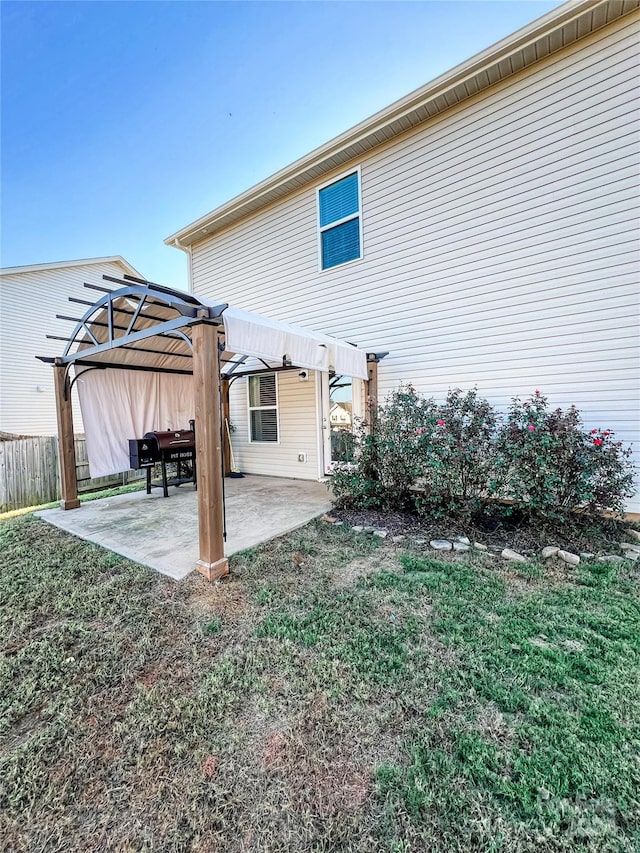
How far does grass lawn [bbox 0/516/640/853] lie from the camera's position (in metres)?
1.34

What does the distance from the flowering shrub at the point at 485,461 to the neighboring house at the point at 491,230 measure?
991mm

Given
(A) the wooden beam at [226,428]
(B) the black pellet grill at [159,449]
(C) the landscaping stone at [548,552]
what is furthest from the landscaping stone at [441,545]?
(A) the wooden beam at [226,428]

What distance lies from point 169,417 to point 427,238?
5.92 m

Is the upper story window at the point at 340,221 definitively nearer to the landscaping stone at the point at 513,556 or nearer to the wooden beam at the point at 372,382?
the wooden beam at the point at 372,382

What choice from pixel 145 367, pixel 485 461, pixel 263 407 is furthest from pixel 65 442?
pixel 485 461

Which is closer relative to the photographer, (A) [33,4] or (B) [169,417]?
(A) [33,4]

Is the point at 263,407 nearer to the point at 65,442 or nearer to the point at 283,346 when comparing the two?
the point at 65,442

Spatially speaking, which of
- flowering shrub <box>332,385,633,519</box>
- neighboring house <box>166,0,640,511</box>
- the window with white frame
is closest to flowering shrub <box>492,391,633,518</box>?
flowering shrub <box>332,385,633,519</box>

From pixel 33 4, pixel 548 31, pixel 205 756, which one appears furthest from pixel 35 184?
pixel 205 756

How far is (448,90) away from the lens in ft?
16.9

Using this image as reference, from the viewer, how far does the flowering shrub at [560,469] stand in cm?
383

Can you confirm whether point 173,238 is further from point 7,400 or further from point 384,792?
point 384,792

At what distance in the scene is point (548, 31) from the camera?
4.41 meters

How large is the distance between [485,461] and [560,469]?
74 centimetres
